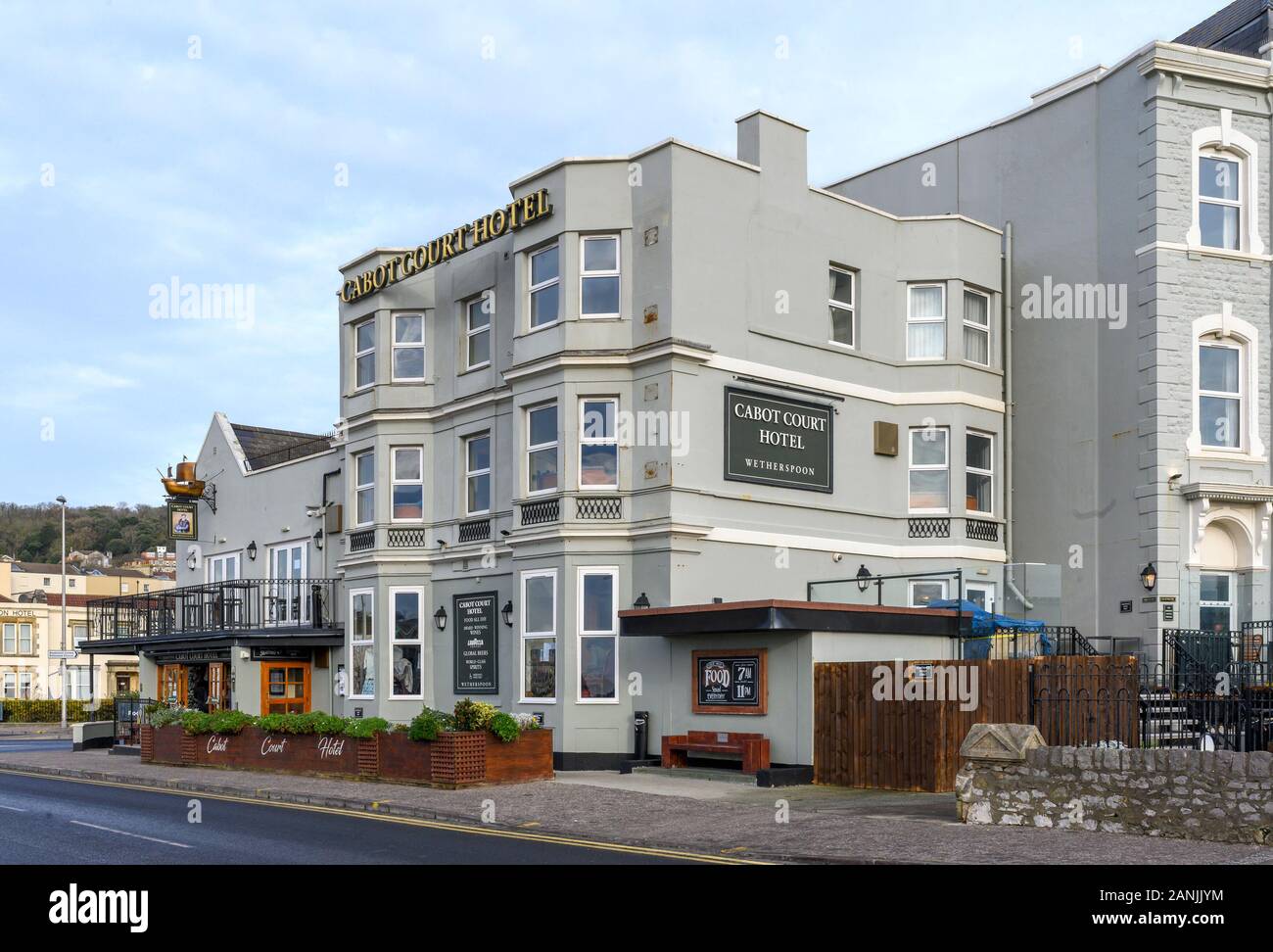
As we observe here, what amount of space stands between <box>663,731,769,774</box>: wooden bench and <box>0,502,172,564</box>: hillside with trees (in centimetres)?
10925

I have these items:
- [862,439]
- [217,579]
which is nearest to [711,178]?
[862,439]

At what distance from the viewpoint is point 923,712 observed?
1947 centimetres

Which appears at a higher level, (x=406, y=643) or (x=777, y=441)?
(x=777, y=441)

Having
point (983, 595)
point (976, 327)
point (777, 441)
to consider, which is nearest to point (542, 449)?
point (777, 441)

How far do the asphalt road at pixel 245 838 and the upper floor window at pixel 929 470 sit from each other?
583 inches

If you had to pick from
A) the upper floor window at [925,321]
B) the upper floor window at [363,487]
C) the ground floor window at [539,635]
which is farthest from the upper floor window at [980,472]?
the upper floor window at [363,487]

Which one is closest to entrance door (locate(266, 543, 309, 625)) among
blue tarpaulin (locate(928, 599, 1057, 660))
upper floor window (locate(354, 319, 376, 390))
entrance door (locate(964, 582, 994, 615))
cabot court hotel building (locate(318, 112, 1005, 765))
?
cabot court hotel building (locate(318, 112, 1005, 765))

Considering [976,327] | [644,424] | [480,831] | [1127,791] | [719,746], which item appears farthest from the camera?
[976,327]

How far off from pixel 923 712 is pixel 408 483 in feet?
48.1

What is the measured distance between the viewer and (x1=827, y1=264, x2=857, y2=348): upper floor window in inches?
1105

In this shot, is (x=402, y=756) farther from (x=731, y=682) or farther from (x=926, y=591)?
(x=926, y=591)

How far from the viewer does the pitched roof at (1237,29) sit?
2927 cm

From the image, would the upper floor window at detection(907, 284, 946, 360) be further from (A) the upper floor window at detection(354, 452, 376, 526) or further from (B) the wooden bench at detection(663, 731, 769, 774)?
(A) the upper floor window at detection(354, 452, 376, 526)
